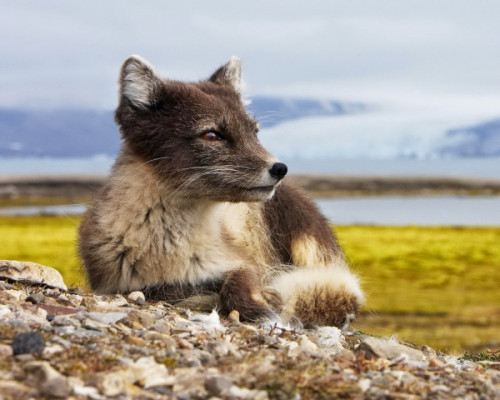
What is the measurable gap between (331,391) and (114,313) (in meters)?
2.02

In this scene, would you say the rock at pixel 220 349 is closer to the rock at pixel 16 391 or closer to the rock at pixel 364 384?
the rock at pixel 364 384

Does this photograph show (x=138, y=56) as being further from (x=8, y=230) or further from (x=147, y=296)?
(x=8, y=230)

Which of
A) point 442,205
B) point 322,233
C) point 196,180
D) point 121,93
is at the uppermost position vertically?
point 121,93

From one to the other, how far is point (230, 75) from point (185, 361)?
13.0 ft

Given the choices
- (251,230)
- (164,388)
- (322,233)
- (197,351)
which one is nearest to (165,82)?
(251,230)

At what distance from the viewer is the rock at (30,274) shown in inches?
283

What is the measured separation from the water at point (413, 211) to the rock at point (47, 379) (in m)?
67.7

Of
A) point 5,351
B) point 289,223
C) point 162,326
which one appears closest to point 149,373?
point 5,351

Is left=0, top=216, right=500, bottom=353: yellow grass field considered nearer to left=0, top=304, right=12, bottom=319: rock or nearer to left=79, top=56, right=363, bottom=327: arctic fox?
left=79, top=56, right=363, bottom=327: arctic fox

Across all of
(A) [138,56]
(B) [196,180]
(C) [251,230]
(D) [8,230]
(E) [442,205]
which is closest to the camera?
(B) [196,180]

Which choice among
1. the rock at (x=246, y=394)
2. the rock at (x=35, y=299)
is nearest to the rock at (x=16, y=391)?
the rock at (x=246, y=394)

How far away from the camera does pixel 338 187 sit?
112 meters

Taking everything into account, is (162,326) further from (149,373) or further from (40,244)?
(40,244)

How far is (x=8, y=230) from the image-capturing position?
47188 millimetres
